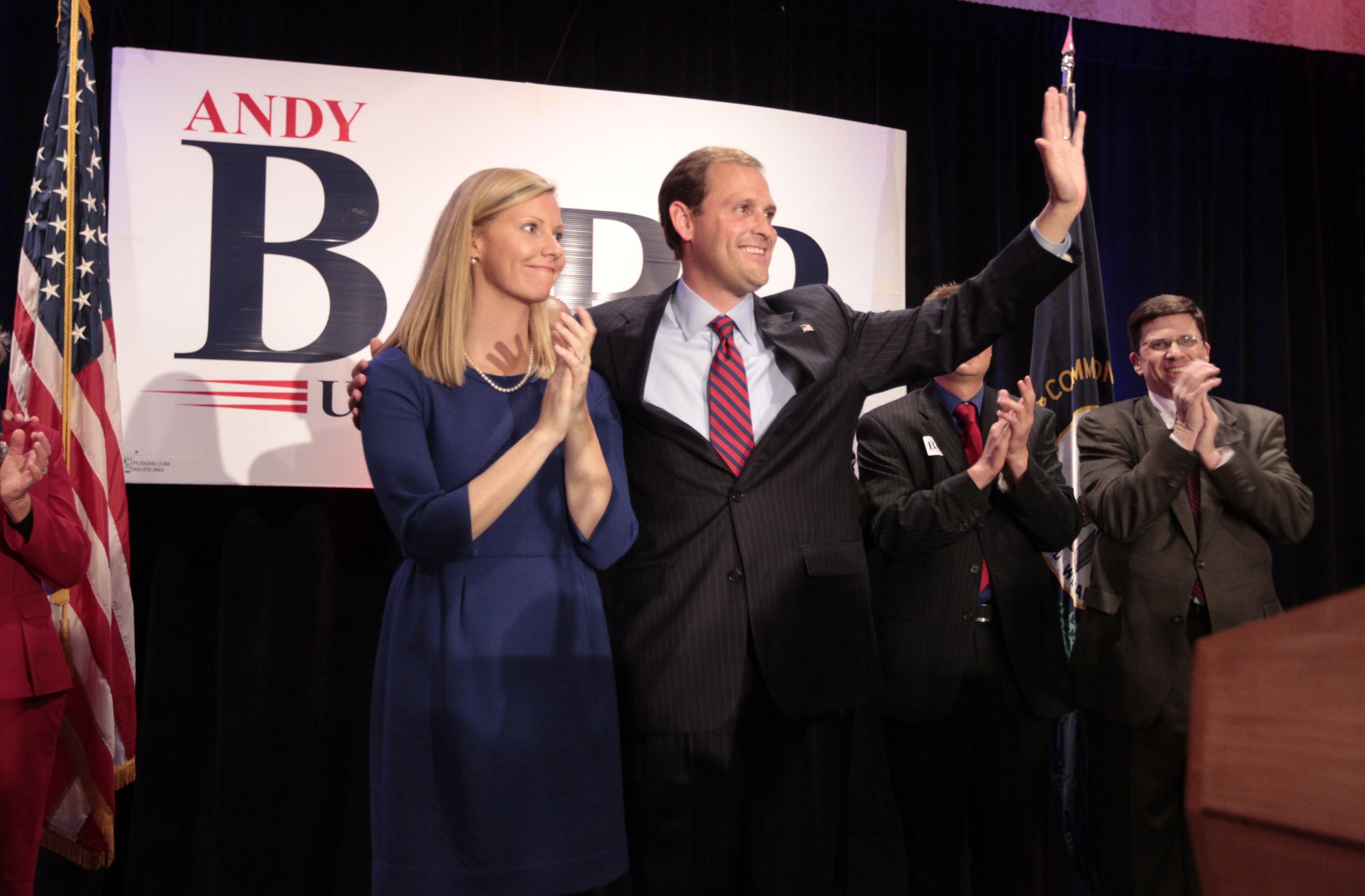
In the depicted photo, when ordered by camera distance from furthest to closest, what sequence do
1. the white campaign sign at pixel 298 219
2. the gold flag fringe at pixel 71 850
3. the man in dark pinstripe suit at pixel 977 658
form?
the white campaign sign at pixel 298 219, the gold flag fringe at pixel 71 850, the man in dark pinstripe suit at pixel 977 658

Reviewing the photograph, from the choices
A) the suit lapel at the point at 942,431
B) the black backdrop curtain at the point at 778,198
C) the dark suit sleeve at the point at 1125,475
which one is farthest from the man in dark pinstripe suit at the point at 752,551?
the black backdrop curtain at the point at 778,198

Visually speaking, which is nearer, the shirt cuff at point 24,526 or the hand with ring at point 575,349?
the hand with ring at point 575,349

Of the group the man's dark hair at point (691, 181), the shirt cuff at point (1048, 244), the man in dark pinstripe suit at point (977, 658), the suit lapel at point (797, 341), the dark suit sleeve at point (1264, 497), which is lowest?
the man in dark pinstripe suit at point (977, 658)

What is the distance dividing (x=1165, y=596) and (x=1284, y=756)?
2.45 m

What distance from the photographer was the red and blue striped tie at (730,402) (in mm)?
1986

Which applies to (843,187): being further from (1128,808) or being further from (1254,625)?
(1254,625)

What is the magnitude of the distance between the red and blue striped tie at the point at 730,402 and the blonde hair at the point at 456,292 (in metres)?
0.35

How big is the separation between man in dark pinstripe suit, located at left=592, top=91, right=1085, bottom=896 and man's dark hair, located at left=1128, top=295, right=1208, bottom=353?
1075 mm

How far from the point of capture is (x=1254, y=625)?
0.47 metres

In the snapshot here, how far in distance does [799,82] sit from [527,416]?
255cm

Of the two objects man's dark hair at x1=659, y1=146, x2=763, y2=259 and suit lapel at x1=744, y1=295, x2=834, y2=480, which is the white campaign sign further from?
suit lapel at x1=744, y1=295, x2=834, y2=480

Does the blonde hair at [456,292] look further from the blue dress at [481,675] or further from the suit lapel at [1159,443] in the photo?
the suit lapel at [1159,443]

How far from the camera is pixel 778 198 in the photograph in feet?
11.7

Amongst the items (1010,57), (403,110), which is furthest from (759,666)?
(1010,57)
